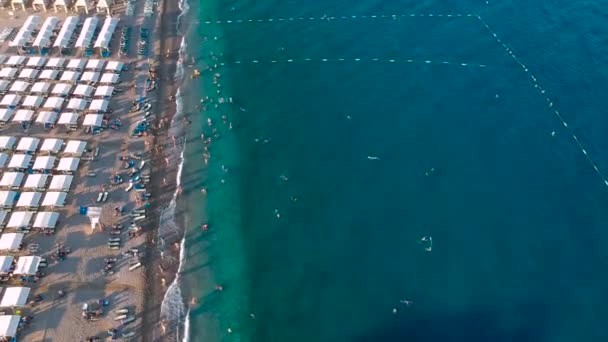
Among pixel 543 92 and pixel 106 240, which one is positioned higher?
pixel 543 92

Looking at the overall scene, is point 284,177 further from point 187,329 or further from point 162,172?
point 187,329

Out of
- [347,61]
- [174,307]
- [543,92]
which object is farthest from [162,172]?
[543,92]

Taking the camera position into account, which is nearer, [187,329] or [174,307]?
[187,329]

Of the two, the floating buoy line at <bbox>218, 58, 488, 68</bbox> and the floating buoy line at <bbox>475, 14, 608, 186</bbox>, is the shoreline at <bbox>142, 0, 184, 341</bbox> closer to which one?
the floating buoy line at <bbox>218, 58, 488, 68</bbox>

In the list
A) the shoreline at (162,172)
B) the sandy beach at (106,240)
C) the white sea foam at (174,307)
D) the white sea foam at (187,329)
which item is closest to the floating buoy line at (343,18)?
the shoreline at (162,172)

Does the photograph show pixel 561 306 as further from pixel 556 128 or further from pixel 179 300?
pixel 179 300

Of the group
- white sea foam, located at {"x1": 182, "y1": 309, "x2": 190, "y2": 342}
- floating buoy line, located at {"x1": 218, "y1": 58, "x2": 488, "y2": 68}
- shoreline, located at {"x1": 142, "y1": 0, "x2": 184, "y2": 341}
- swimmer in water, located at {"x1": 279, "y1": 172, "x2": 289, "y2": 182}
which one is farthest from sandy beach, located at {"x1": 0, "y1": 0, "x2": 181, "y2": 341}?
swimmer in water, located at {"x1": 279, "y1": 172, "x2": 289, "y2": 182}

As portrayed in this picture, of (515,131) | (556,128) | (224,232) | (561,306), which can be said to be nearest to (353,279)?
(224,232)
